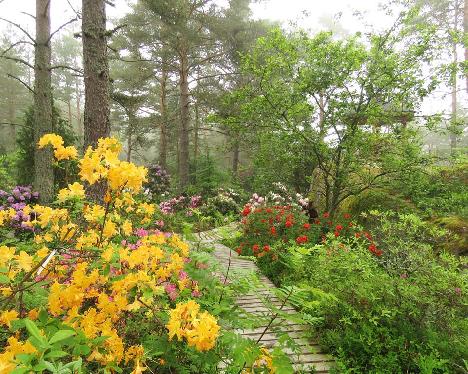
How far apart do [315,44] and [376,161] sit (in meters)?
2.87

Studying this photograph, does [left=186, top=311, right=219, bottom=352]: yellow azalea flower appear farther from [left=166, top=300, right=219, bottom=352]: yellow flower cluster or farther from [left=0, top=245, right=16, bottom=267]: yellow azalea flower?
[left=0, top=245, right=16, bottom=267]: yellow azalea flower

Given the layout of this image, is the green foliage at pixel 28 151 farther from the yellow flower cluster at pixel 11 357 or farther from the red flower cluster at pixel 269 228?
the yellow flower cluster at pixel 11 357

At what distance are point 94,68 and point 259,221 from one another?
474cm

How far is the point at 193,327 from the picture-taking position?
4.12 feet

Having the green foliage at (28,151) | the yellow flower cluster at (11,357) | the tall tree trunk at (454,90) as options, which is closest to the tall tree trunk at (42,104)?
the green foliage at (28,151)

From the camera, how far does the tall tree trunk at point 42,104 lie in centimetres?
635

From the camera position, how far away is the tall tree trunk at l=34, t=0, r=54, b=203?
635 cm

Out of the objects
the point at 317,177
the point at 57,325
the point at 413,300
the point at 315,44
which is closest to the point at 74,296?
the point at 57,325

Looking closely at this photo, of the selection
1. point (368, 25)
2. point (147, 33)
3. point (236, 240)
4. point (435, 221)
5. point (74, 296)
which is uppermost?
point (147, 33)

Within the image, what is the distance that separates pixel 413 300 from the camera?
11.1 ft

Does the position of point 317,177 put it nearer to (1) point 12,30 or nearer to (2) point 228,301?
(2) point 228,301

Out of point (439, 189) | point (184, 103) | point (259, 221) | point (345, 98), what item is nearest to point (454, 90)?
point (439, 189)

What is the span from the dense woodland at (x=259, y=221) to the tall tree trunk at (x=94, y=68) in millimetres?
27

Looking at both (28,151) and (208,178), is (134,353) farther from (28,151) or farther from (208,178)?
(208,178)
